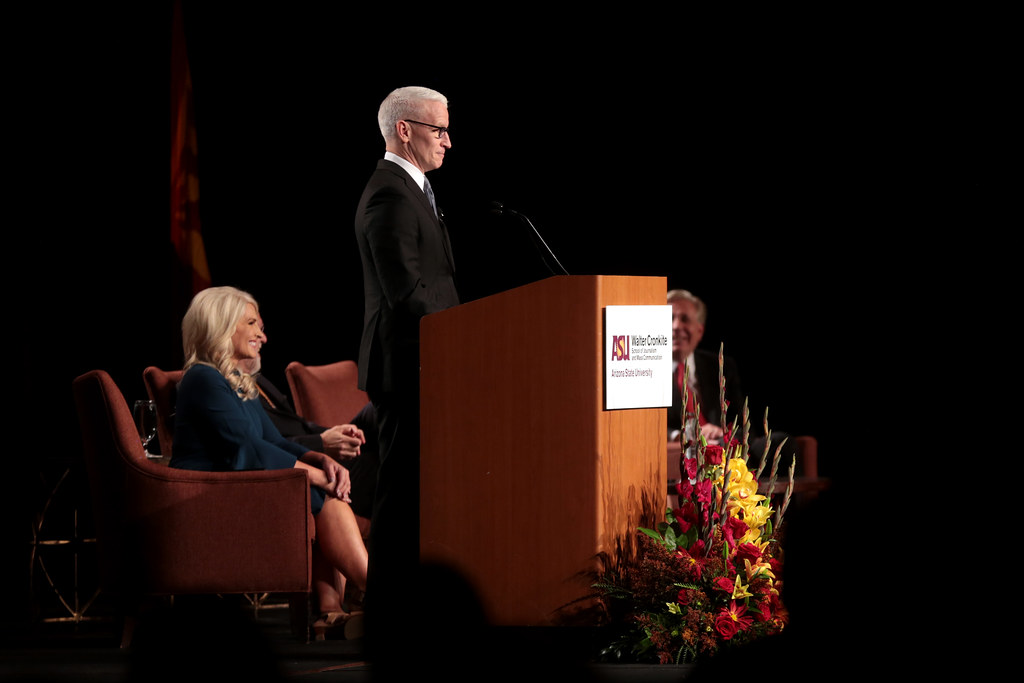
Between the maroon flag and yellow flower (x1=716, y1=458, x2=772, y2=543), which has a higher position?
the maroon flag

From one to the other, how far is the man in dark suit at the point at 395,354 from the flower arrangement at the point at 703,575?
0.69m

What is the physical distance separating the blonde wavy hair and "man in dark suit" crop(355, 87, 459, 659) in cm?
100

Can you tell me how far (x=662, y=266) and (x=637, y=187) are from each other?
0.41 meters

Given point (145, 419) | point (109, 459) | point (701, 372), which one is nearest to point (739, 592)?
point (109, 459)

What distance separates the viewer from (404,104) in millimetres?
2977

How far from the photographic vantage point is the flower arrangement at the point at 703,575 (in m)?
2.25

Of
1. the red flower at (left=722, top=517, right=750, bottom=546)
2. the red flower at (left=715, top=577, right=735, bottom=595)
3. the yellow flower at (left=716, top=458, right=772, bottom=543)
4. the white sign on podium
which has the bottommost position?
the red flower at (left=715, top=577, right=735, bottom=595)

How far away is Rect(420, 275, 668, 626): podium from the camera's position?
89.3 inches

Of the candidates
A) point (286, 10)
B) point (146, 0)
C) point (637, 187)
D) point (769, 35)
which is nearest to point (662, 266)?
point (637, 187)

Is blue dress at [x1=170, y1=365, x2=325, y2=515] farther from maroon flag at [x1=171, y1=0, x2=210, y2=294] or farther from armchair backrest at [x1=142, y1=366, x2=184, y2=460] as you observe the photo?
maroon flag at [x1=171, y1=0, x2=210, y2=294]

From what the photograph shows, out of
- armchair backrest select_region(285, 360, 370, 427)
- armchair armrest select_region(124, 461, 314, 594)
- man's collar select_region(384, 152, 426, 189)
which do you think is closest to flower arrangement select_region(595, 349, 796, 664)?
man's collar select_region(384, 152, 426, 189)

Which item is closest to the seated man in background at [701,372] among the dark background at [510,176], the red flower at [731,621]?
the dark background at [510,176]

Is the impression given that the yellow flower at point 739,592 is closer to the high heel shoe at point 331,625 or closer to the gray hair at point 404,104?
the gray hair at point 404,104

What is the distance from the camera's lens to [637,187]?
18.7ft
